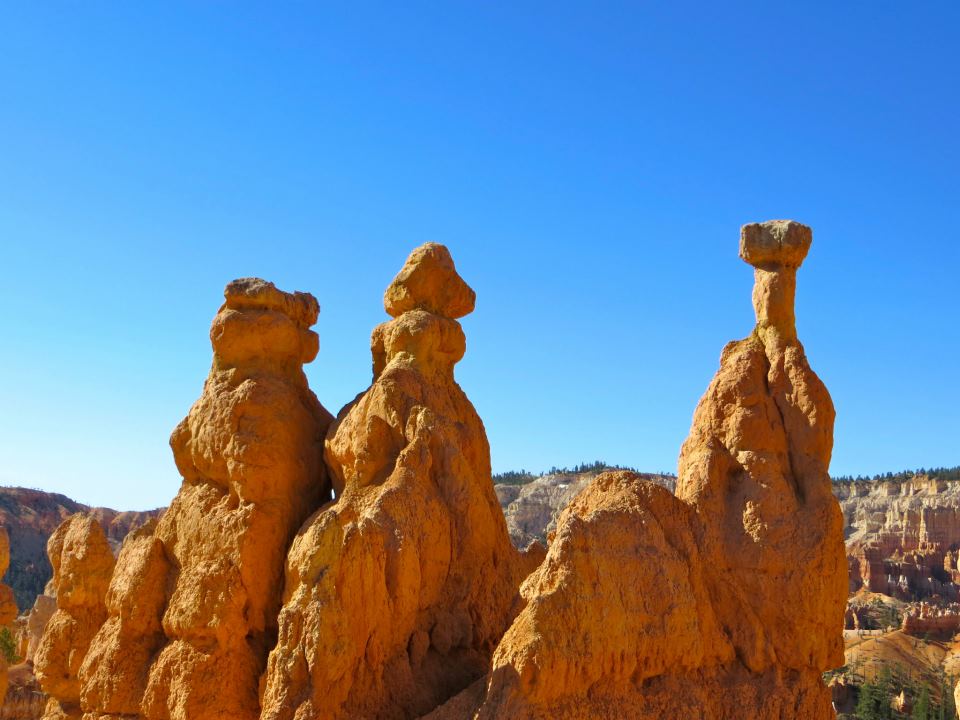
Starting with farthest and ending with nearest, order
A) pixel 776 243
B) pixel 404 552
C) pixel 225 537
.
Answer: pixel 225 537, pixel 776 243, pixel 404 552

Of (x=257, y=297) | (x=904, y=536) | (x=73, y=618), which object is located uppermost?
(x=904, y=536)

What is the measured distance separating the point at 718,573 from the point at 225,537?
547cm

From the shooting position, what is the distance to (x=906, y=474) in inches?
4668

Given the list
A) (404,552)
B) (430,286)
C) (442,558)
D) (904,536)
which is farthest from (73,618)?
(904,536)

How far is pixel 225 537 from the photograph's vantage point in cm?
1256

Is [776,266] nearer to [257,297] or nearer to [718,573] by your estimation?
[718,573]

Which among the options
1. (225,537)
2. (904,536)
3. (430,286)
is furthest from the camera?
(904,536)

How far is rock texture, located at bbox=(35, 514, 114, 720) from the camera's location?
15.3 meters

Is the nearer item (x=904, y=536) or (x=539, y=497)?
(x=904, y=536)

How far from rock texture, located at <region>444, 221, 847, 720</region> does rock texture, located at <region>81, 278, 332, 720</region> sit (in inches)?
131

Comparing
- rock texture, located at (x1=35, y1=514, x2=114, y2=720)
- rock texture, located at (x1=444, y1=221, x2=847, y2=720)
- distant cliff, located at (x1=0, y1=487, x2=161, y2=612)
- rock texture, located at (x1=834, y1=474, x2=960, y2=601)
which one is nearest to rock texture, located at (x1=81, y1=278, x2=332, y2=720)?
rock texture, located at (x1=35, y1=514, x2=114, y2=720)

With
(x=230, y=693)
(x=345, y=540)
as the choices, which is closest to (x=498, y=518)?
(x=345, y=540)

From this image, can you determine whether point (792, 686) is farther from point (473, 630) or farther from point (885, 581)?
point (885, 581)

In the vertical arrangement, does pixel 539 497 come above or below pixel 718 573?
above
